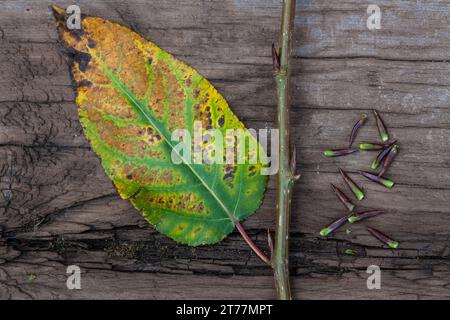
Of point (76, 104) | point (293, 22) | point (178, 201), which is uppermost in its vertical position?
point (293, 22)

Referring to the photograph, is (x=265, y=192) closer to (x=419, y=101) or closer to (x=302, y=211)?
(x=302, y=211)

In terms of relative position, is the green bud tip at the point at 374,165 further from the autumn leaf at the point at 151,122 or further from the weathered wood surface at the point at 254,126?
the autumn leaf at the point at 151,122

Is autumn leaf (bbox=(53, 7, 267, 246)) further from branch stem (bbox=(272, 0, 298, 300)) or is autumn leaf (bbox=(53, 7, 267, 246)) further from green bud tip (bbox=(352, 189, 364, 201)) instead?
green bud tip (bbox=(352, 189, 364, 201))

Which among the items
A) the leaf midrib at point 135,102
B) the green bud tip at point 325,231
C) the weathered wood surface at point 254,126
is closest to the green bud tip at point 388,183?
the weathered wood surface at point 254,126

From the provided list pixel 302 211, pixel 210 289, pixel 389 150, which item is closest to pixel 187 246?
pixel 210 289

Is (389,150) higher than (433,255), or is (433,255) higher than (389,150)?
(389,150)

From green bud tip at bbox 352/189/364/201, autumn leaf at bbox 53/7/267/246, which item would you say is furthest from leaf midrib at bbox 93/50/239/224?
green bud tip at bbox 352/189/364/201
